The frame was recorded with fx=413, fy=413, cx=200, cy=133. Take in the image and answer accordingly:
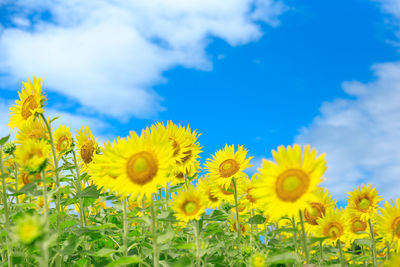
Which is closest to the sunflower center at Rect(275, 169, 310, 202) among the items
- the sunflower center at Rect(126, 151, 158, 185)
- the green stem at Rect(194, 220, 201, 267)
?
the green stem at Rect(194, 220, 201, 267)

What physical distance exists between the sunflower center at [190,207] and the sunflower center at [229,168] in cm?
229

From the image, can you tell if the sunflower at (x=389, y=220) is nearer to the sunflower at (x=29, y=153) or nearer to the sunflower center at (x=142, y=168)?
the sunflower center at (x=142, y=168)

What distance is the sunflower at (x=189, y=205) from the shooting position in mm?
4406

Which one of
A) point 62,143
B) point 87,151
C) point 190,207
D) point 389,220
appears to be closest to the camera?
point 190,207

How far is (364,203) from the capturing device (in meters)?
6.80

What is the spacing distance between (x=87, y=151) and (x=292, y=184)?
4.01 metres

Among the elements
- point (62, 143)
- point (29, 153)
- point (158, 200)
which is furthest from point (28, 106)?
point (158, 200)

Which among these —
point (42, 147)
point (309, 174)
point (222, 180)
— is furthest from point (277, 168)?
point (222, 180)

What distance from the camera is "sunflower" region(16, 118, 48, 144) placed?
6.23 meters

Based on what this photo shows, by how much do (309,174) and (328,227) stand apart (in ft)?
7.98

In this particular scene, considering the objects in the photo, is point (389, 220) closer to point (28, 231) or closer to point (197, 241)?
point (197, 241)

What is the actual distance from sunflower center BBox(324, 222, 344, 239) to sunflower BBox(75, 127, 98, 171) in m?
3.76

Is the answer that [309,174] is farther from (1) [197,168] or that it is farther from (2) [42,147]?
(1) [197,168]

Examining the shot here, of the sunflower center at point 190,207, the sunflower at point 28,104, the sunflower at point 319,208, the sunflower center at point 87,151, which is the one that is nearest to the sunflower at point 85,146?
the sunflower center at point 87,151
